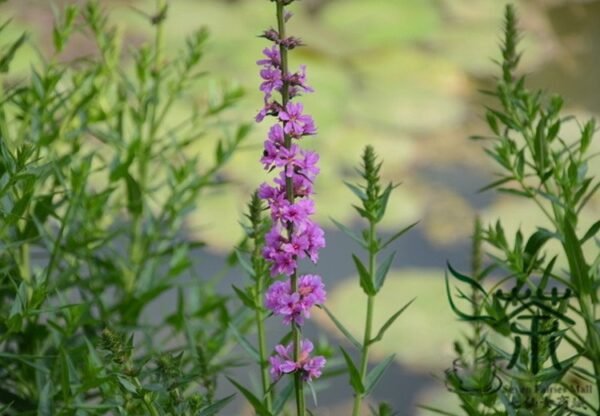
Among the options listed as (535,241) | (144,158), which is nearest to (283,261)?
(535,241)

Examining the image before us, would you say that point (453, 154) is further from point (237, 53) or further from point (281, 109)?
point (281, 109)

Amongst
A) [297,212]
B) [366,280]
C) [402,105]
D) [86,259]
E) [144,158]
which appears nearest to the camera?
[297,212]

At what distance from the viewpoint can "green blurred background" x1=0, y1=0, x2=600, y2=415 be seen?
2.48 metres

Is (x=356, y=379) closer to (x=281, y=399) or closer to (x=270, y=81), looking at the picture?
(x=281, y=399)

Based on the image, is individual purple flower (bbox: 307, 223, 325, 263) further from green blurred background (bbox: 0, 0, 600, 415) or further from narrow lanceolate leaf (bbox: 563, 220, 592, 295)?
green blurred background (bbox: 0, 0, 600, 415)

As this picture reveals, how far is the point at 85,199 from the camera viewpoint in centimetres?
112

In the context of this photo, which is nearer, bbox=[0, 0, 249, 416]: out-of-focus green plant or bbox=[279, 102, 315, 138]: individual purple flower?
bbox=[279, 102, 315, 138]: individual purple flower

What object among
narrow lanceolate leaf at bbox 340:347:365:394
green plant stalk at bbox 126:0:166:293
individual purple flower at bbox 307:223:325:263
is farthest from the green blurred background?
individual purple flower at bbox 307:223:325:263

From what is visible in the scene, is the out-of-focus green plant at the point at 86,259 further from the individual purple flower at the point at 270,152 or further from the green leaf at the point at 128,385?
the individual purple flower at the point at 270,152

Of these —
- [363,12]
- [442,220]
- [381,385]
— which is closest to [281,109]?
[381,385]

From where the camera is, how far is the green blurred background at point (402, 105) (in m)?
2.48

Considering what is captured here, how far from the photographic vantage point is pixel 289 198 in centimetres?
66

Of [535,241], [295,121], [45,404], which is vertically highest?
[295,121]

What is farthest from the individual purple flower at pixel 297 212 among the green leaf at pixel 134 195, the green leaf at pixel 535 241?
the green leaf at pixel 134 195
